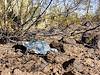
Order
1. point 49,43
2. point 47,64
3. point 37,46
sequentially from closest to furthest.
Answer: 1. point 47,64
2. point 37,46
3. point 49,43

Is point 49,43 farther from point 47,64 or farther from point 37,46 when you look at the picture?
point 47,64

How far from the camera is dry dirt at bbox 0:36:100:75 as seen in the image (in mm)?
4976

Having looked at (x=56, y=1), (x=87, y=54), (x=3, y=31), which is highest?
(x=56, y=1)

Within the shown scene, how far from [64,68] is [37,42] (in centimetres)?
76

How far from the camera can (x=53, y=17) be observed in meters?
6.47

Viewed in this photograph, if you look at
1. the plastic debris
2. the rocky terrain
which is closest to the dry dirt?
the rocky terrain

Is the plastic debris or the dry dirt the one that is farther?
the plastic debris

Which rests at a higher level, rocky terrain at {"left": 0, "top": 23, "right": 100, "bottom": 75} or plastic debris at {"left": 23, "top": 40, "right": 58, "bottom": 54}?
plastic debris at {"left": 23, "top": 40, "right": 58, "bottom": 54}

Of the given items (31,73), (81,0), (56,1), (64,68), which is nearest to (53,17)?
(56,1)

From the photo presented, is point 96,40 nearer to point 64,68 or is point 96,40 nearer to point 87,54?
point 87,54

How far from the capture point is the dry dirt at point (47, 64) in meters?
4.98

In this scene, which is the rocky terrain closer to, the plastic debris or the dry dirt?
the dry dirt

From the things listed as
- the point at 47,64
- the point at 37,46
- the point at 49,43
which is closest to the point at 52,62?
the point at 47,64

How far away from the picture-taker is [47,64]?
5.32 m
